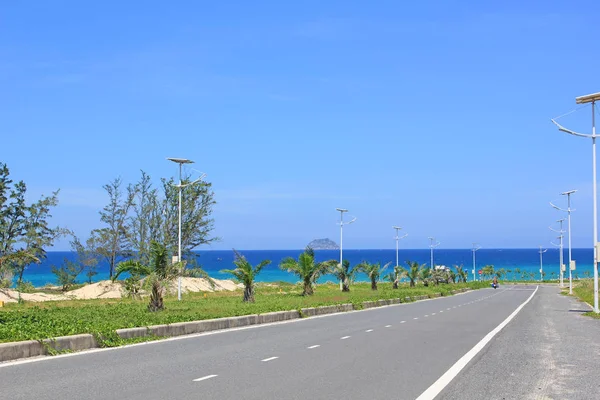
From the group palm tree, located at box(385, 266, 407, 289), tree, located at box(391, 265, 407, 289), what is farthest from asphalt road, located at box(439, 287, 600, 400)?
palm tree, located at box(385, 266, 407, 289)

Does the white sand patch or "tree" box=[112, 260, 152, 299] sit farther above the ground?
"tree" box=[112, 260, 152, 299]

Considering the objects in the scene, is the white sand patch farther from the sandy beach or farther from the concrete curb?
the concrete curb

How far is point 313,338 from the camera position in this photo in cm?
1788

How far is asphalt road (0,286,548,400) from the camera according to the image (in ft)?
32.4

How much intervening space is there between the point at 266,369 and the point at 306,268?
3009 cm

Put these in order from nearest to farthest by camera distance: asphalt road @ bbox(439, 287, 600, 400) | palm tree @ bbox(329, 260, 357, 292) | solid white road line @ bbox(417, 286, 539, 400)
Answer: solid white road line @ bbox(417, 286, 539, 400) → asphalt road @ bbox(439, 287, 600, 400) → palm tree @ bbox(329, 260, 357, 292)

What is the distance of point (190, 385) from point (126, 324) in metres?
7.05

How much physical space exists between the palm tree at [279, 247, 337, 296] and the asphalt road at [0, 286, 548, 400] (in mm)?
22759

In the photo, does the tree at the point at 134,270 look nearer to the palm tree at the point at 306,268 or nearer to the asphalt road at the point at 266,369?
the asphalt road at the point at 266,369

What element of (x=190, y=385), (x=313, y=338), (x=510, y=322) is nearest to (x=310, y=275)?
(x=510, y=322)

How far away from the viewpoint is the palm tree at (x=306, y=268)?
42.0 m

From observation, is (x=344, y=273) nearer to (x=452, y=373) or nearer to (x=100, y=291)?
(x=100, y=291)

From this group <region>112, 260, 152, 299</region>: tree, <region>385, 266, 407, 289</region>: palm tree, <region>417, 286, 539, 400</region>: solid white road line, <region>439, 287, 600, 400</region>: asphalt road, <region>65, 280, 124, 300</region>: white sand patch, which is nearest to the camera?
<region>417, 286, 539, 400</region>: solid white road line

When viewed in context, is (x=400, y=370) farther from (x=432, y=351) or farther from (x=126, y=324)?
(x=126, y=324)
